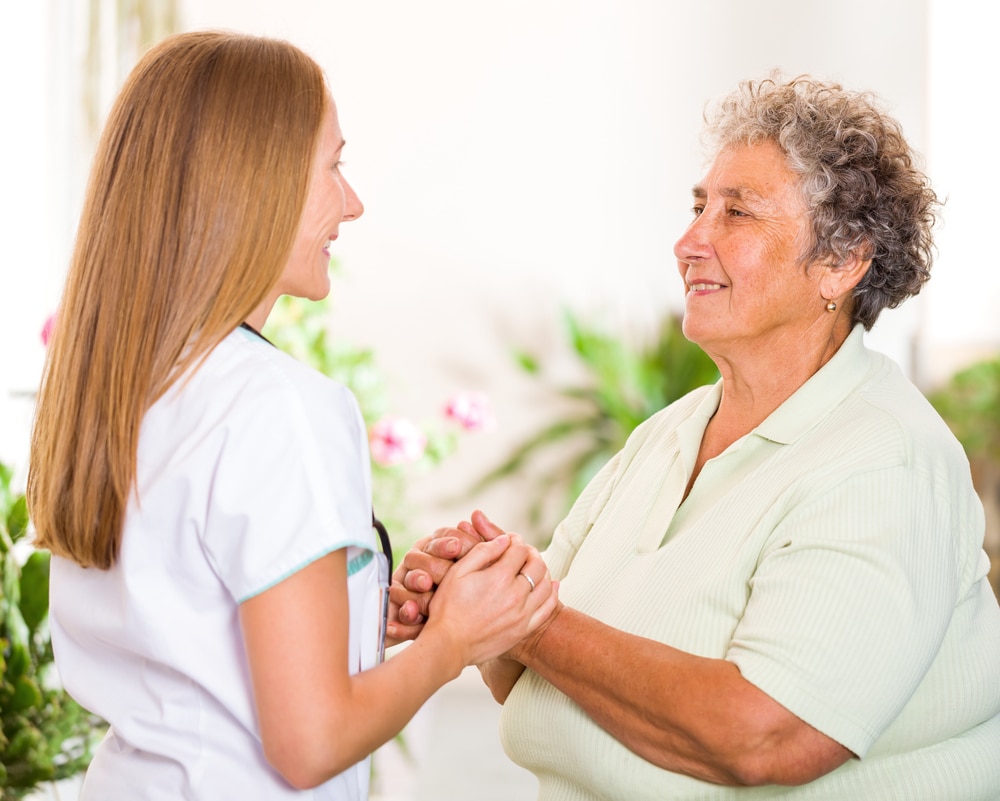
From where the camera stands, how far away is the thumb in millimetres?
1326

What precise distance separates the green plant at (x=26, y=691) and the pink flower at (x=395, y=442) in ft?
4.20

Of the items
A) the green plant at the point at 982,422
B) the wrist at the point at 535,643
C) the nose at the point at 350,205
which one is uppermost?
the nose at the point at 350,205

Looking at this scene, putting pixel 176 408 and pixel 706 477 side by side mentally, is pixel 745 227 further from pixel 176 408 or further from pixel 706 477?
pixel 176 408

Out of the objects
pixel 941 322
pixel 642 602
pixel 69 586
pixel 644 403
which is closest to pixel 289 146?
pixel 69 586

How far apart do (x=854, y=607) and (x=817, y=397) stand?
37 cm

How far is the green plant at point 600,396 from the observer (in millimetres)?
4586

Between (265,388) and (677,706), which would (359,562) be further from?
(677,706)

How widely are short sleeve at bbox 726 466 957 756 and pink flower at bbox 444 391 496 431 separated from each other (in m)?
2.35

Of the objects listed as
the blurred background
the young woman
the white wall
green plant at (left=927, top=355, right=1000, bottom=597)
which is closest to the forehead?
the young woman

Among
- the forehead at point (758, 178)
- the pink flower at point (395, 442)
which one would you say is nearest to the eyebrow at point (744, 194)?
the forehead at point (758, 178)

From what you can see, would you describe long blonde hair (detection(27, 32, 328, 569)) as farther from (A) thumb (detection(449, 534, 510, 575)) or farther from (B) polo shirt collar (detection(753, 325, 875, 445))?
(B) polo shirt collar (detection(753, 325, 875, 445))

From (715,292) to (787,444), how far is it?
0.31m

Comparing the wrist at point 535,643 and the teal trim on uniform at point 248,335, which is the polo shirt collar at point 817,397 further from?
the teal trim on uniform at point 248,335

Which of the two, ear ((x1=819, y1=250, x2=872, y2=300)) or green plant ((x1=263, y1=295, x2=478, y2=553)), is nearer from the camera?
ear ((x1=819, y1=250, x2=872, y2=300))
